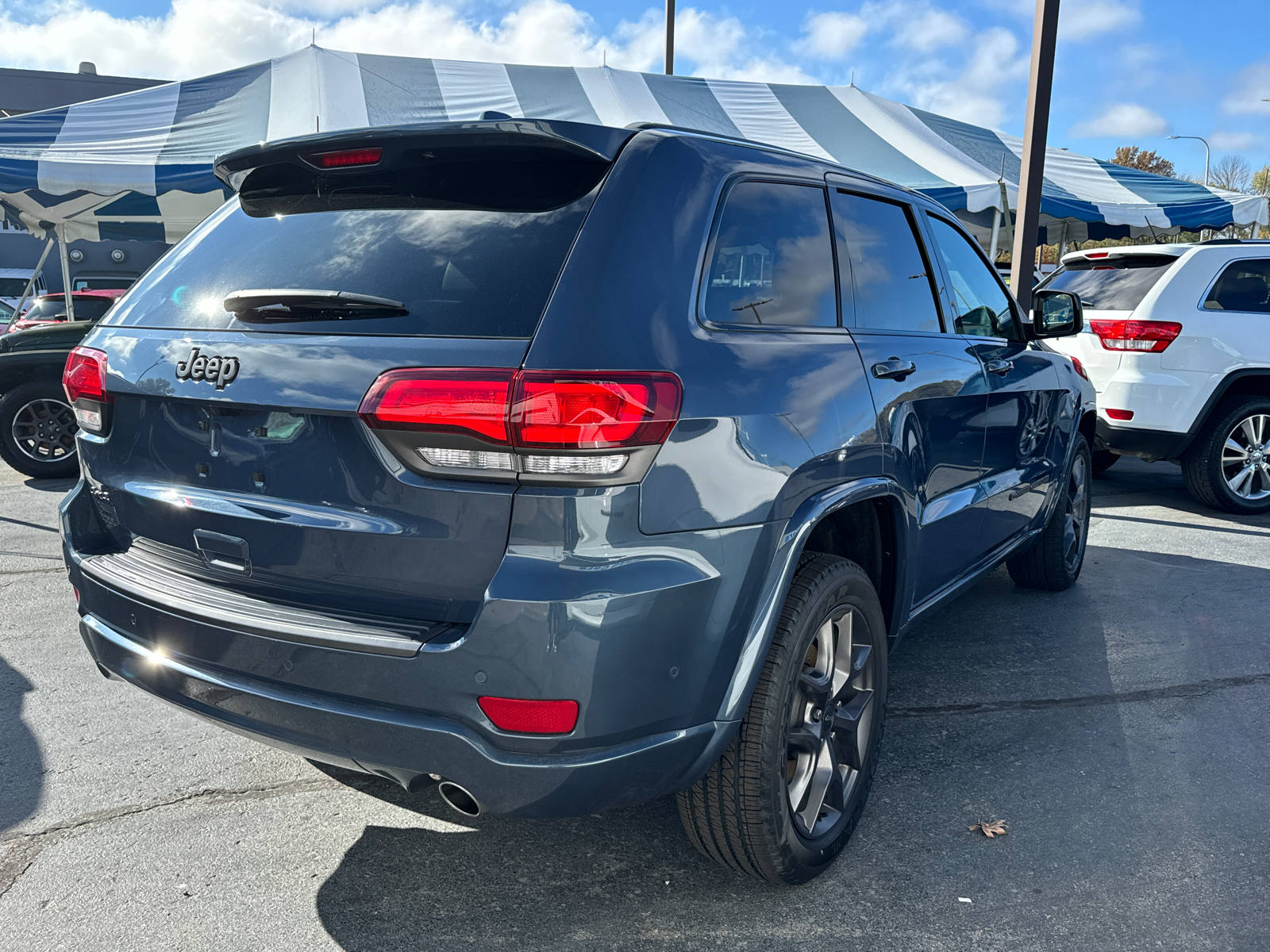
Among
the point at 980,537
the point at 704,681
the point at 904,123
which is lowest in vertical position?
the point at 980,537

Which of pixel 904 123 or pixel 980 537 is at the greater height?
pixel 904 123

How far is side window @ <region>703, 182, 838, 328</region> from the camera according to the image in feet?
7.39

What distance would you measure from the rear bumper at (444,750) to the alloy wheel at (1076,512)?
136 inches

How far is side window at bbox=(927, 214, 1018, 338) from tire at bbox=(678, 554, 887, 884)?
52.9 inches

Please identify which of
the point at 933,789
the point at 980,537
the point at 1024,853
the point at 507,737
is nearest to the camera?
the point at 507,737

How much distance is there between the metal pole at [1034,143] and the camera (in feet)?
26.6

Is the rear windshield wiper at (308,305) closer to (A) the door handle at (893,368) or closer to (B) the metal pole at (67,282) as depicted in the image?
(A) the door handle at (893,368)

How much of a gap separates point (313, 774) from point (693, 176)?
6.78ft

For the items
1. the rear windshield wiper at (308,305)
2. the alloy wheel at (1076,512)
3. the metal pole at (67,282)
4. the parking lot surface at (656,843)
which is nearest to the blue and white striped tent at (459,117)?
the metal pole at (67,282)

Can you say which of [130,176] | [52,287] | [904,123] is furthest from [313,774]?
[52,287]

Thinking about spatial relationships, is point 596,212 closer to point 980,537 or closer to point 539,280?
point 539,280

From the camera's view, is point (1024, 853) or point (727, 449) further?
point (1024, 853)

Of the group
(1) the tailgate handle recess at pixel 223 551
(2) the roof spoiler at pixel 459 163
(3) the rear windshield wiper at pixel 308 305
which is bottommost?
(1) the tailgate handle recess at pixel 223 551

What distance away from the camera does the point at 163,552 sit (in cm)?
231
